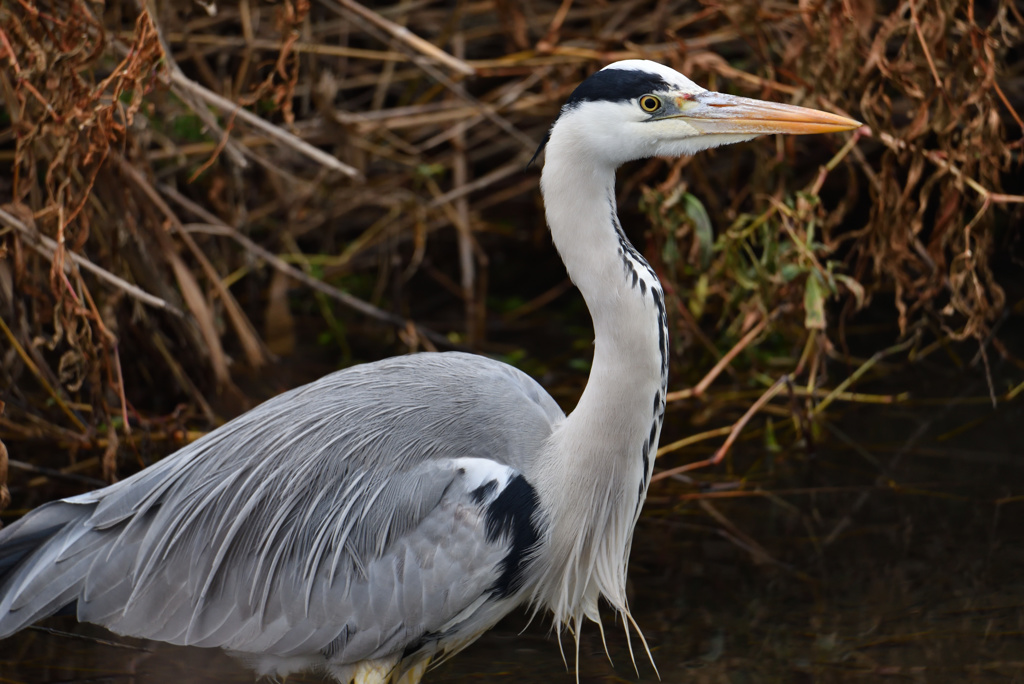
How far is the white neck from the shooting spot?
110 inches

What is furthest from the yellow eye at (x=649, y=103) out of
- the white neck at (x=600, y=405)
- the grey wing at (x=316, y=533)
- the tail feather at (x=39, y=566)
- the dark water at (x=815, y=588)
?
the tail feather at (x=39, y=566)

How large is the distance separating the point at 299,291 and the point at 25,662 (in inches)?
144

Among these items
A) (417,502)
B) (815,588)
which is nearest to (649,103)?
(417,502)

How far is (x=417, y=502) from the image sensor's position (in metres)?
2.96

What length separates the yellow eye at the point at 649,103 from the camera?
2.76 meters

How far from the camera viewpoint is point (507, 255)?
759 cm

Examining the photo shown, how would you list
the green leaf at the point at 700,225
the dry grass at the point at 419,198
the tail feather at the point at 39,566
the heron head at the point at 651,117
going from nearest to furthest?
1. the heron head at the point at 651,117
2. the tail feather at the point at 39,566
3. the dry grass at the point at 419,198
4. the green leaf at the point at 700,225

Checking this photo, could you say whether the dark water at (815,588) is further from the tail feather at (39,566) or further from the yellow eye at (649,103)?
the yellow eye at (649,103)

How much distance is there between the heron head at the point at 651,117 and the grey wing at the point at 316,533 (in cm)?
83

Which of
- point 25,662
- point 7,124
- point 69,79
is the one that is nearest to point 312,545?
point 25,662

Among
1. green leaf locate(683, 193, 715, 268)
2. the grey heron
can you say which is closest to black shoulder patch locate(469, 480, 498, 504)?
the grey heron

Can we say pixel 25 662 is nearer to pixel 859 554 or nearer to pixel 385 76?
pixel 859 554

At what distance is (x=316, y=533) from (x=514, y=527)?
0.56 meters

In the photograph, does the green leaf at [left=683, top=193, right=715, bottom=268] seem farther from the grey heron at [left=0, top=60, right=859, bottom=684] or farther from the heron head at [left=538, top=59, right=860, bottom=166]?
the heron head at [left=538, top=59, right=860, bottom=166]
